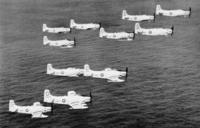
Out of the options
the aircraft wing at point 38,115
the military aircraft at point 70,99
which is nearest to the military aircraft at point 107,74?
the military aircraft at point 70,99

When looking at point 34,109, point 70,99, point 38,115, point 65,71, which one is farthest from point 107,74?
point 34,109

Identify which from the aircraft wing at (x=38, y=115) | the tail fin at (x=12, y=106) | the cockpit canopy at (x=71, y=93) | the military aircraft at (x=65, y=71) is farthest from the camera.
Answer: the military aircraft at (x=65, y=71)

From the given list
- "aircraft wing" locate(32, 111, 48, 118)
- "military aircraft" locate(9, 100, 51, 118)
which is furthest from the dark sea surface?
"military aircraft" locate(9, 100, 51, 118)

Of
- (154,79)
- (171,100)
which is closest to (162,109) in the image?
(171,100)

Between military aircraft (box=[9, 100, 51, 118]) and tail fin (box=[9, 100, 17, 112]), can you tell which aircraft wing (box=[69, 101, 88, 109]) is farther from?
tail fin (box=[9, 100, 17, 112])

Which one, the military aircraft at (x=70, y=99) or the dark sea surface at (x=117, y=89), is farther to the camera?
the military aircraft at (x=70, y=99)

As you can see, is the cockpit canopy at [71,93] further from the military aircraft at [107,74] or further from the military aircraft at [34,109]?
the military aircraft at [107,74]

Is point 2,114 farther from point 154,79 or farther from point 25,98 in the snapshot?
point 154,79
